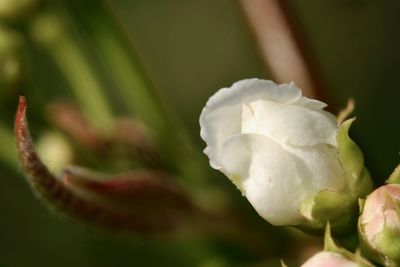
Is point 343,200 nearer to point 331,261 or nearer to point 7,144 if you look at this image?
point 331,261

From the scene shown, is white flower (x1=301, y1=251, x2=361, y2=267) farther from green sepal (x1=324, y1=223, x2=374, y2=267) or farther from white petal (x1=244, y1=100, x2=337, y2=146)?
white petal (x1=244, y1=100, x2=337, y2=146)

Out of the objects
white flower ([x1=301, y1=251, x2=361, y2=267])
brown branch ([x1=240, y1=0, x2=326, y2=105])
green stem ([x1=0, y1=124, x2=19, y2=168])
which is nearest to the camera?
white flower ([x1=301, y1=251, x2=361, y2=267])

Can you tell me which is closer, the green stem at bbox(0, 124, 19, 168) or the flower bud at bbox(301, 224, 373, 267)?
the flower bud at bbox(301, 224, 373, 267)

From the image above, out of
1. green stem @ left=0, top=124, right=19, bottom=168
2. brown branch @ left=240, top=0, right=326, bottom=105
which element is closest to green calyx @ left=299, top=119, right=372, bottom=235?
brown branch @ left=240, top=0, right=326, bottom=105

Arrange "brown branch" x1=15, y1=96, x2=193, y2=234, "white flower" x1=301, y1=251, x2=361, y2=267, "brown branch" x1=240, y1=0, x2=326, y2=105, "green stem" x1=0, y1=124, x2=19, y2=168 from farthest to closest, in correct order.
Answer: "green stem" x1=0, y1=124, x2=19, y2=168
"brown branch" x1=240, y1=0, x2=326, y2=105
"brown branch" x1=15, y1=96, x2=193, y2=234
"white flower" x1=301, y1=251, x2=361, y2=267

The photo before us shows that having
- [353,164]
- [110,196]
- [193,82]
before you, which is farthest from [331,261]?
[193,82]

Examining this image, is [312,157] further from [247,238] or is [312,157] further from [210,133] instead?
[247,238]

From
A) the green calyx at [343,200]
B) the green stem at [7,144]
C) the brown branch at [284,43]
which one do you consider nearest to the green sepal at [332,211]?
the green calyx at [343,200]
